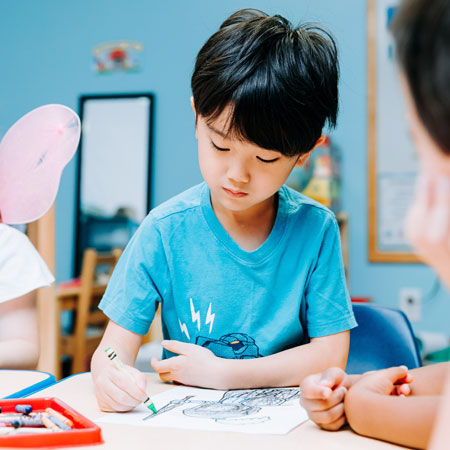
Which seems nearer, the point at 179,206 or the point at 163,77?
the point at 179,206

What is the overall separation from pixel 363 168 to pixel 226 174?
2056 mm

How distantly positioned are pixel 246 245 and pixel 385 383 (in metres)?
0.37

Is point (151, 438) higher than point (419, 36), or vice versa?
point (419, 36)

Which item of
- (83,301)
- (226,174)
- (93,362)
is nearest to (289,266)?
Answer: (226,174)

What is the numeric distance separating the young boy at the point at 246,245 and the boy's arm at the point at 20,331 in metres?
0.17

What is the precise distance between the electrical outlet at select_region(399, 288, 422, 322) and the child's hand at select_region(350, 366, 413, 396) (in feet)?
6.76

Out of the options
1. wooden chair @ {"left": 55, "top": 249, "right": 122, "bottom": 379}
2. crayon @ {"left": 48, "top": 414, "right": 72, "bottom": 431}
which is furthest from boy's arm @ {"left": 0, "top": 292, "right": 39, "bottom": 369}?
wooden chair @ {"left": 55, "top": 249, "right": 122, "bottom": 379}

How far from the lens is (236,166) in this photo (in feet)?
2.57

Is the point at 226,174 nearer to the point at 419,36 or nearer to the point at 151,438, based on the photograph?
the point at 151,438

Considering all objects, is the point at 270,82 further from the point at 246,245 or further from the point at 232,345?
the point at 232,345

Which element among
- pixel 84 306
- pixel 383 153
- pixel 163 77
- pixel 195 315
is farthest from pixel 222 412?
pixel 163 77

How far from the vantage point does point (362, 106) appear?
2760 mm

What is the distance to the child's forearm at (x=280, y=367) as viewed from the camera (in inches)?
31.6

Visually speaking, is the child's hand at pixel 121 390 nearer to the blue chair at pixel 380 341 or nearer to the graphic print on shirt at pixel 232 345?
the graphic print on shirt at pixel 232 345
